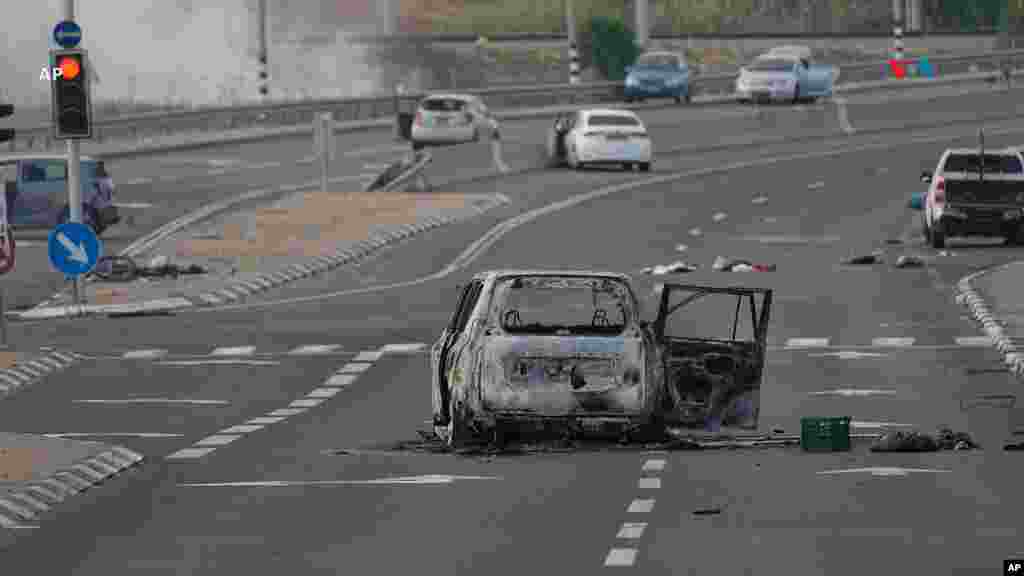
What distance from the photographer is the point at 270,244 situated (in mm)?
50594

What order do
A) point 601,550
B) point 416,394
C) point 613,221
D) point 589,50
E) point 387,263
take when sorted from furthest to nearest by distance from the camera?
point 589,50
point 613,221
point 387,263
point 416,394
point 601,550

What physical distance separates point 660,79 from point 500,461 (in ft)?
226

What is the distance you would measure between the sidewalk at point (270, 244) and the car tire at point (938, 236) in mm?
9951

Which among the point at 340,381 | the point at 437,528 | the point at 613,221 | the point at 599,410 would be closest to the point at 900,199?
the point at 613,221

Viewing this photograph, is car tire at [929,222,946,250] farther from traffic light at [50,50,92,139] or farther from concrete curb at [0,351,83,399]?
concrete curb at [0,351,83,399]

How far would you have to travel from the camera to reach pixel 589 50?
394ft

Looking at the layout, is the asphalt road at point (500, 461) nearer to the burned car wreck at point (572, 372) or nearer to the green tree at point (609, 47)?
the burned car wreck at point (572, 372)

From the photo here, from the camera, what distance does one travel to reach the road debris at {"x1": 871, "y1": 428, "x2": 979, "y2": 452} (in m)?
20.8

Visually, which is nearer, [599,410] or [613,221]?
[599,410]

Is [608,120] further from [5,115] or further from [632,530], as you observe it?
[632,530]

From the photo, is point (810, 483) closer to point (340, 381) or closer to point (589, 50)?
point (340, 381)

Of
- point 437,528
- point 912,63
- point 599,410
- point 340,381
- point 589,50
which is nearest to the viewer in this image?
point 437,528

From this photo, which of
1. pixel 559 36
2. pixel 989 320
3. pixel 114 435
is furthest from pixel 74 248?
pixel 559 36

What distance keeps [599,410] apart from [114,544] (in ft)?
19.6
